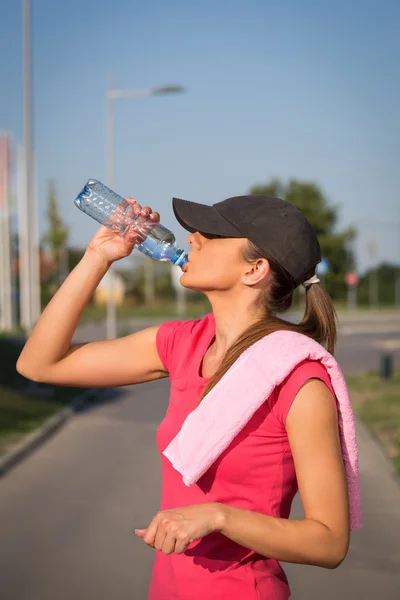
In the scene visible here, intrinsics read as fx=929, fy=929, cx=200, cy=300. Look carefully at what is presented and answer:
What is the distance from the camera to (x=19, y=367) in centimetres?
297

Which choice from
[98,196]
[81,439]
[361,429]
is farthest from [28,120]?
[98,196]

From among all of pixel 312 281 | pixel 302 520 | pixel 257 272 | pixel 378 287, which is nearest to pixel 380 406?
pixel 312 281

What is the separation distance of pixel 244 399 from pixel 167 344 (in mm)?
587

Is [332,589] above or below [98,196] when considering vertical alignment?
below

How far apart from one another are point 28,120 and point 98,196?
14166 millimetres

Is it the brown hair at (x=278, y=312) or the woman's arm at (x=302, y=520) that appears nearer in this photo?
the woman's arm at (x=302, y=520)

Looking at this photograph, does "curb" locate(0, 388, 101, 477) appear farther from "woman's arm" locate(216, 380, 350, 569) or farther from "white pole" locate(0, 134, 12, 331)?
"white pole" locate(0, 134, 12, 331)

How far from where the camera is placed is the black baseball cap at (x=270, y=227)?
2.54 metres

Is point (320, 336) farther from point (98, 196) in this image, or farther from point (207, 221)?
point (98, 196)

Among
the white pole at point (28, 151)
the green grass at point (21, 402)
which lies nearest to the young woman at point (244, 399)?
the green grass at point (21, 402)

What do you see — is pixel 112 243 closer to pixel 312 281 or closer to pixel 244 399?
pixel 312 281

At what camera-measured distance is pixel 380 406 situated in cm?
1470

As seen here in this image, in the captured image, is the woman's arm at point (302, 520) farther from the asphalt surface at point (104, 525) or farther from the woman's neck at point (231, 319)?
the asphalt surface at point (104, 525)

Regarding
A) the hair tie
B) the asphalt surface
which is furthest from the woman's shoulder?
the asphalt surface
